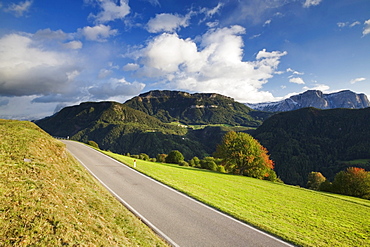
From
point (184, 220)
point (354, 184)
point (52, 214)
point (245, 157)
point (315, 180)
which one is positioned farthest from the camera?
point (315, 180)

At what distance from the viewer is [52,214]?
658cm

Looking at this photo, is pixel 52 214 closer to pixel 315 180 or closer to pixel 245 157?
pixel 245 157

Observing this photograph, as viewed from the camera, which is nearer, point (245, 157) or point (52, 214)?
point (52, 214)

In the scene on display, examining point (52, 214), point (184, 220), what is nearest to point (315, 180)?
point (184, 220)

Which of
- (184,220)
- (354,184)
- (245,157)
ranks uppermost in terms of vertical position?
(245,157)

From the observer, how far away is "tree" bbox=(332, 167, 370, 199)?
3741 centimetres

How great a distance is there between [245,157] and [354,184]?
2186cm

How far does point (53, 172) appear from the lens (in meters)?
11.5

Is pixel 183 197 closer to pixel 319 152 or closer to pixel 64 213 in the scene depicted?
pixel 64 213

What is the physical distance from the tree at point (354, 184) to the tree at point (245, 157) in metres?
14.1

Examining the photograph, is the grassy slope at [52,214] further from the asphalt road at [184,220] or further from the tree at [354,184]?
the tree at [354,184]

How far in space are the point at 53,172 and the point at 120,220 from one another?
19.2 ft

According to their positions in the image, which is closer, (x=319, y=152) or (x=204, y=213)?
(x=204, y=213)

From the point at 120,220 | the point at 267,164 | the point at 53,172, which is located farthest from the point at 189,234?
the point at 267,164
